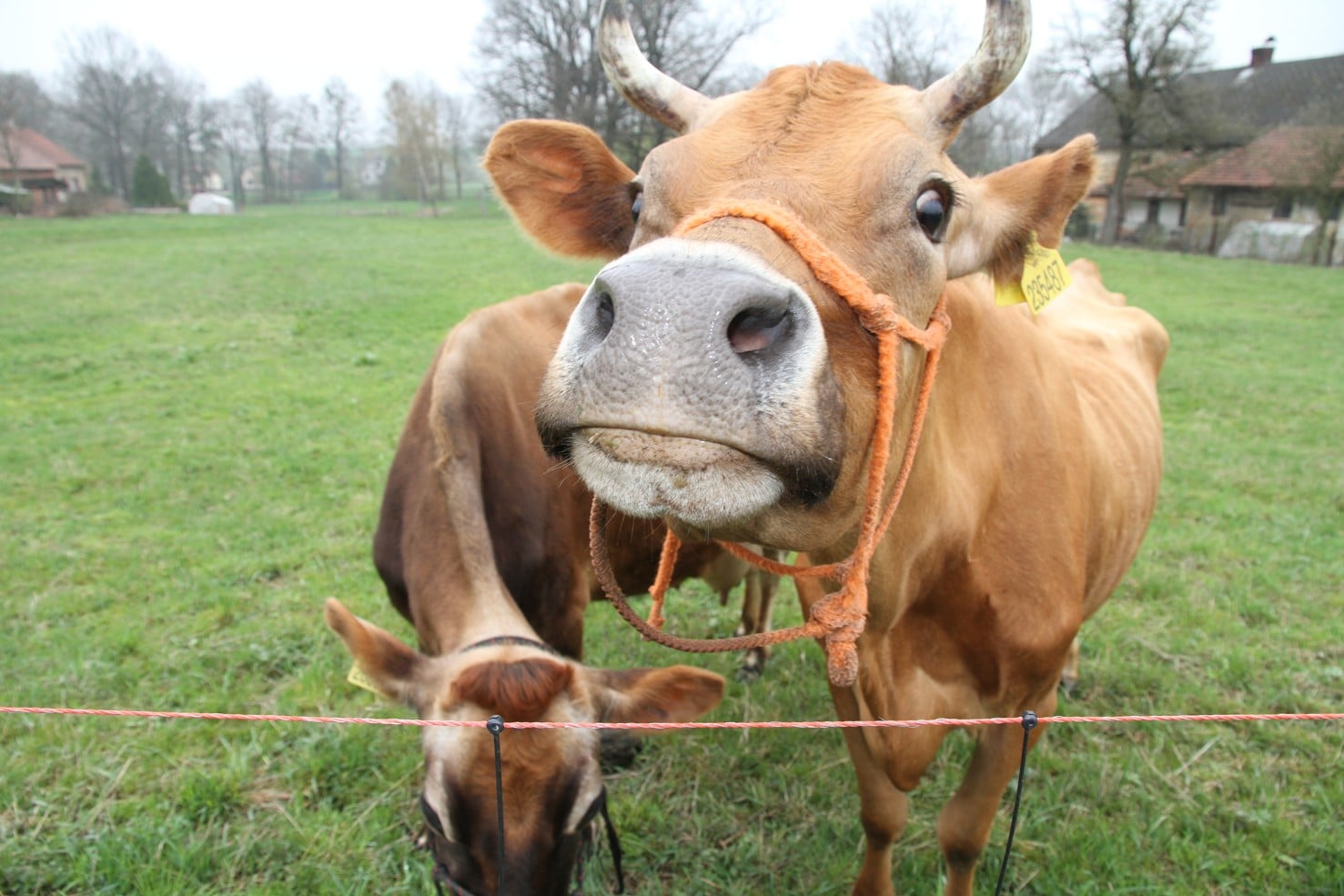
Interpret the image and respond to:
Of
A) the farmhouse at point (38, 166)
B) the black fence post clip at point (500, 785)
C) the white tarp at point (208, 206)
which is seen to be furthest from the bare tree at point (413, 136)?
→ the black fence post clip at point (500, 785)

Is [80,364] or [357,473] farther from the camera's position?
[80,364]

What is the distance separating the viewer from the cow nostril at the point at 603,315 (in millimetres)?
1393

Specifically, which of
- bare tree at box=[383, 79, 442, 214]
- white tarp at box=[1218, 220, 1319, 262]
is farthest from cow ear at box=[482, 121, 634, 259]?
bare tree at box=[383, 79, 442, 214]

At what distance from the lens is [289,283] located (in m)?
18.0

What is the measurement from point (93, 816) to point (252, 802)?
546 millimetres

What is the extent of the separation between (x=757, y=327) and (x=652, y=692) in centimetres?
172

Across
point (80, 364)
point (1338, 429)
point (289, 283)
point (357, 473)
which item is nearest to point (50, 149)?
point (289, 283)

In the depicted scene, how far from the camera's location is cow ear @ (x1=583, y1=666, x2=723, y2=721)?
271 cm

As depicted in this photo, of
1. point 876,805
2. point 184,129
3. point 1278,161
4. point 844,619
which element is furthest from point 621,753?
point 184,129

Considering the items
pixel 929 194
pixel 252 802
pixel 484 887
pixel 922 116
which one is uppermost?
Answer: pixel 922 116

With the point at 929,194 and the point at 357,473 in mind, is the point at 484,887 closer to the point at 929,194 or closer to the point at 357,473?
the point at 929,194

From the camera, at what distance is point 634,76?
228 centimetres

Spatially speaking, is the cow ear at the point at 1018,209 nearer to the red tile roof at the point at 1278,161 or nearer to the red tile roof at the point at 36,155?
the red tile roof at the point at 1278,161

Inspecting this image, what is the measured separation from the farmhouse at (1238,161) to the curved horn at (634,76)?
34.5m
